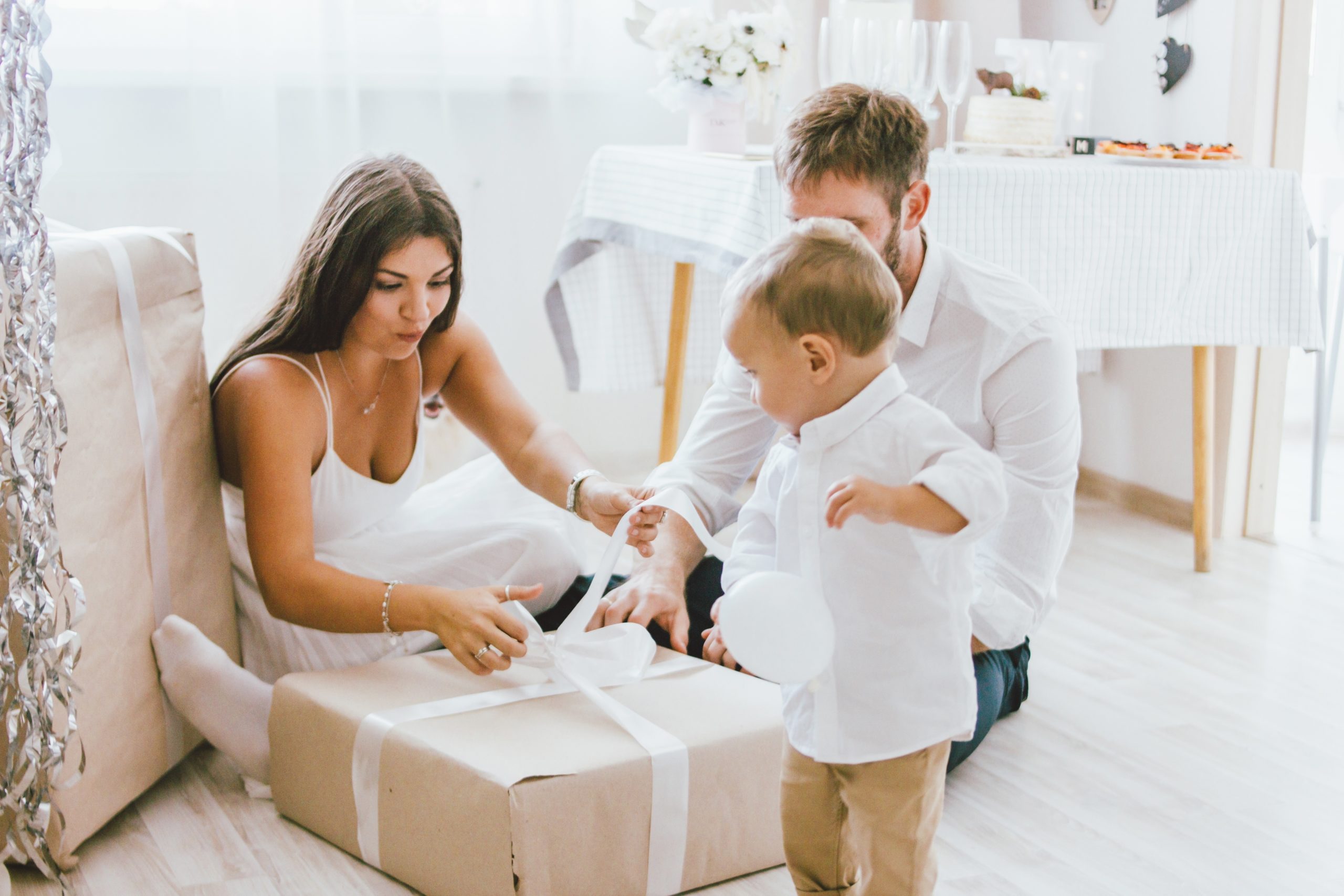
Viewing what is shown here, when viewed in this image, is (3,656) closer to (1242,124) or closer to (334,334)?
(334,334)

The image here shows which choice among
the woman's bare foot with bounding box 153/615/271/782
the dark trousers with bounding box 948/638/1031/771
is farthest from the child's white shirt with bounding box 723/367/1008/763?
the woman's bare foot with bounding box 153/615/271/782

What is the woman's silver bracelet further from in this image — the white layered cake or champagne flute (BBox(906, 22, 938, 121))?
the white layered cake

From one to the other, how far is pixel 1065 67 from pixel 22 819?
2.08 metres

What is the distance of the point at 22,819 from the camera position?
102 cm

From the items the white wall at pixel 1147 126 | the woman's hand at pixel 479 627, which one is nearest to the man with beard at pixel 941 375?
the woman's hand at pixel 479 627

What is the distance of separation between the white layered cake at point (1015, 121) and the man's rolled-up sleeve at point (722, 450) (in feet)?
3.18

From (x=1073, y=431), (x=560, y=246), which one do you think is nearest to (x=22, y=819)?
(x=1073, y=431)

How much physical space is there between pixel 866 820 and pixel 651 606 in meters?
0.43

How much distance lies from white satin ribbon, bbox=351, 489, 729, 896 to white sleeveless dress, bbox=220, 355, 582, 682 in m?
0.27

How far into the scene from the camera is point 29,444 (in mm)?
979

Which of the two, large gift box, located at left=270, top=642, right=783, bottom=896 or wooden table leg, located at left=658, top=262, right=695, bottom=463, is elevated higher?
wooden table leg, located at left=658, top=262, right=695, bottom=463

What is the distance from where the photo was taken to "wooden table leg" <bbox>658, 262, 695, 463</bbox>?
224 centimetres

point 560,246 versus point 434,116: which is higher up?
point 434,116

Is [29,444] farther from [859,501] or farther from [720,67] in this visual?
[720,67]
